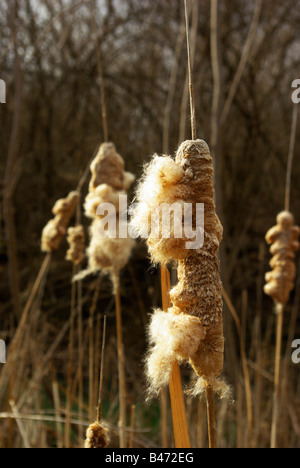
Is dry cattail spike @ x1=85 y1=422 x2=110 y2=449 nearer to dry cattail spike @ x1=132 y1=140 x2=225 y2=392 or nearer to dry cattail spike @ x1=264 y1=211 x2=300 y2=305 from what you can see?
dry cattail spike @ x1=132 y1=140 x2=225 y2=392

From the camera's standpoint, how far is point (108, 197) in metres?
0.79

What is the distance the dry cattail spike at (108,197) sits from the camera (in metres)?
0.79

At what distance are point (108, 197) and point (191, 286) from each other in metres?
0.43

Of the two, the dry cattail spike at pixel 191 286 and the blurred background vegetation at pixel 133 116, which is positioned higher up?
the blurred background vegetation at pixel 133 116

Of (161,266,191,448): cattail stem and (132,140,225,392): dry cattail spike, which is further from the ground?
(132,140,225,392): dry cattail spike

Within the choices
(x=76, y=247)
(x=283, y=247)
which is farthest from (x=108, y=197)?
(x=283, y=247)

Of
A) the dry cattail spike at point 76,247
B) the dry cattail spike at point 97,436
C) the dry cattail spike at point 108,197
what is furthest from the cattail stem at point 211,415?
the dry cattail spike at point 76,247

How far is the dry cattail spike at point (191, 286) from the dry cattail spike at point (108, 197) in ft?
1.29

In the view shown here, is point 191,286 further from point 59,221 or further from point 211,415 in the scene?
point 59,221

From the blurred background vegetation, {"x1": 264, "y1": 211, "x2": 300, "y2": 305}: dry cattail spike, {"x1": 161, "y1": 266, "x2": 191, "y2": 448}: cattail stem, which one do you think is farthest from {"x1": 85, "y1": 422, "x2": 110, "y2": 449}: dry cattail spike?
the blurred background vegetation

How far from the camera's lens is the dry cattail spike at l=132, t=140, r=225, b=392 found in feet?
1.26

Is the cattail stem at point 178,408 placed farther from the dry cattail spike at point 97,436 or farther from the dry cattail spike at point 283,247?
the dry cattail spike at point 283,247

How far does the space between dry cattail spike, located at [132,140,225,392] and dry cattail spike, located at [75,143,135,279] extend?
39cm
